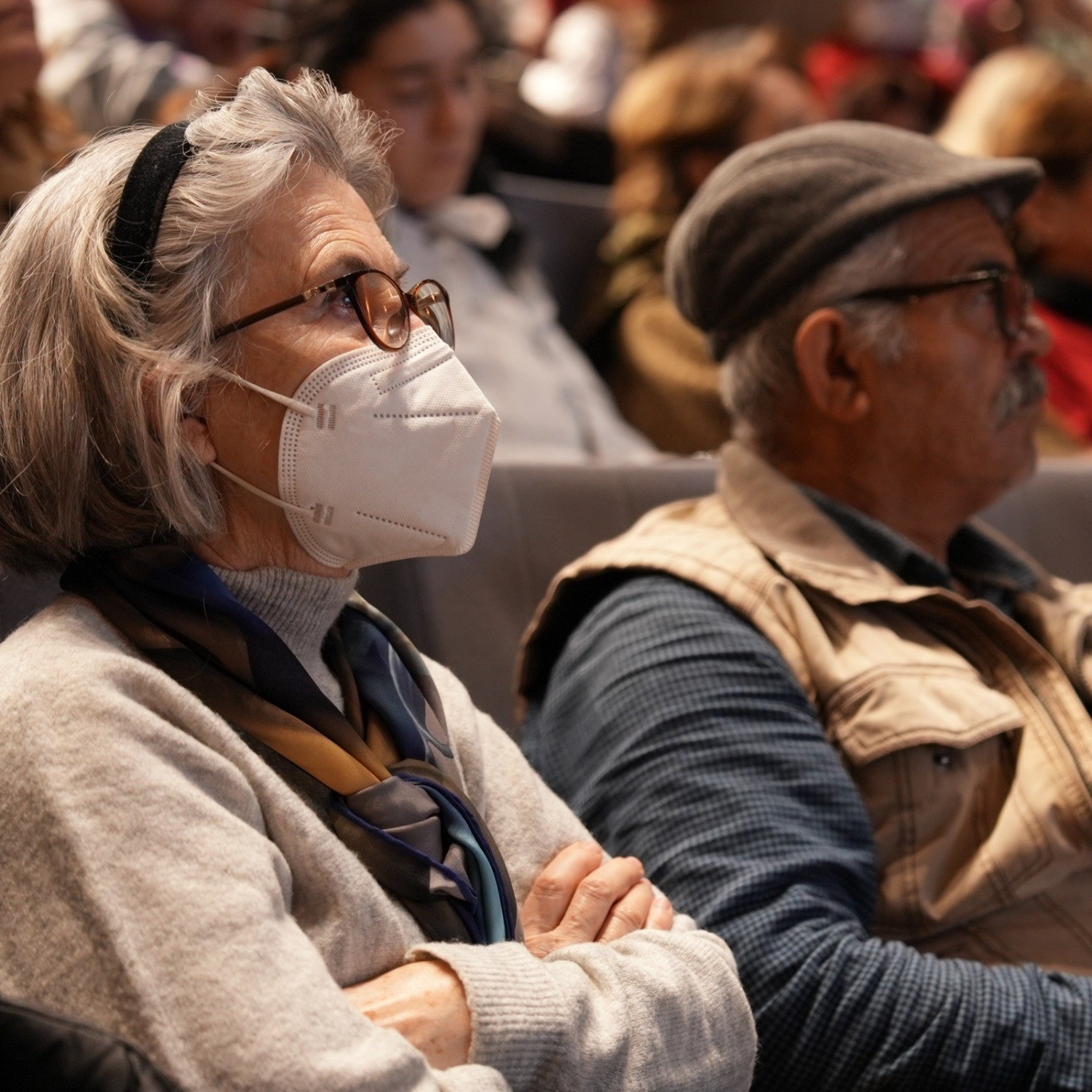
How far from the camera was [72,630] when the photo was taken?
1.13m

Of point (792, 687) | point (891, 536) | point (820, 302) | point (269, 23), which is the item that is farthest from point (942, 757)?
point (269, 23)

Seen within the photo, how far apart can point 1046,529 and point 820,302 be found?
80 cm

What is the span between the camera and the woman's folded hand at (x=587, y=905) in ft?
4.40

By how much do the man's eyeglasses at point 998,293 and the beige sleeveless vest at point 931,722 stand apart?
322 mm

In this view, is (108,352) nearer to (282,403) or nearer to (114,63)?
(282,403)

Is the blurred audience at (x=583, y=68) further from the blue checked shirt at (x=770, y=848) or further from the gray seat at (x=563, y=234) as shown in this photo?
the blue checked shirt at (x=770, y=848)

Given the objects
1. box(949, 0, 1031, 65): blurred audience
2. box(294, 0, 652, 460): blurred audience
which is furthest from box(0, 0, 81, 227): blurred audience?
box(949, 0, 1031, 65): blurred audience

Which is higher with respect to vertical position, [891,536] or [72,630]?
[72,630]

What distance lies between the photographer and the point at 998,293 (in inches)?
77.2

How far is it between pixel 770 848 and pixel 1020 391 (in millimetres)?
804

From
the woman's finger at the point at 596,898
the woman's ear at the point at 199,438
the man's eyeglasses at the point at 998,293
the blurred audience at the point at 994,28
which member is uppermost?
the woman's ear at the point at 199,438

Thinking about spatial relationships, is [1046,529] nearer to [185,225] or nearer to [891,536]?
[891,536]

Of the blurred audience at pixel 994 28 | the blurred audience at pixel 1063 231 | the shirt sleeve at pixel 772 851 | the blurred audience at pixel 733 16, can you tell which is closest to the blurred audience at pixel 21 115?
the shirt sleeve at pixel 772 851

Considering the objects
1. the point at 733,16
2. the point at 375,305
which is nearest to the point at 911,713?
the point at 375,305
